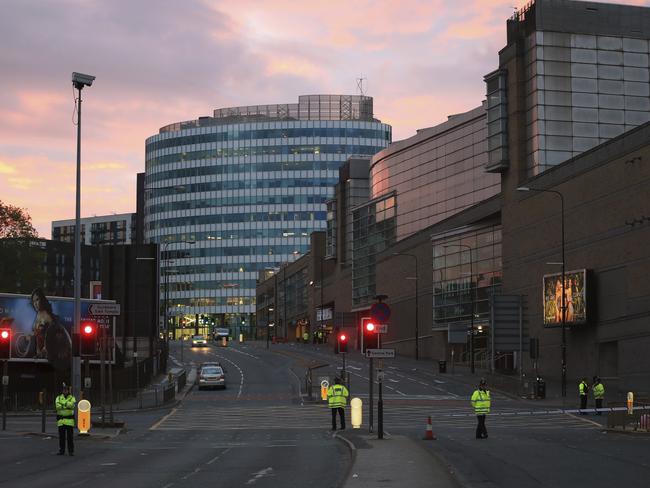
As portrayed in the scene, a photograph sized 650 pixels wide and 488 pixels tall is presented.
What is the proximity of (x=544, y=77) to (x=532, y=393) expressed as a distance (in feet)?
95.9

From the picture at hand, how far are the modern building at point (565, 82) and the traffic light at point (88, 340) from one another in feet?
182

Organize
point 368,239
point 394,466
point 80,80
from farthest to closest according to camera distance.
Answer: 1. point 368,239
2. point 80,80
3. point 394,466

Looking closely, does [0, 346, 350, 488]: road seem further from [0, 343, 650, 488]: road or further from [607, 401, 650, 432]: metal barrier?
[607, 401, 650, 432]: metal barrier

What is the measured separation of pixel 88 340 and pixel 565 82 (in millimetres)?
59555

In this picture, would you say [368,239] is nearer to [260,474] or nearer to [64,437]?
[64,437]

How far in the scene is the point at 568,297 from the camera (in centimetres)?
7475

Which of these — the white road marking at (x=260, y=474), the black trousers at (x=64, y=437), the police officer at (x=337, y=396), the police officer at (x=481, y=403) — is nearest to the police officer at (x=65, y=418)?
the black trousers at (x=64, y=437)

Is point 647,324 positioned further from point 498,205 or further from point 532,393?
point 498,205

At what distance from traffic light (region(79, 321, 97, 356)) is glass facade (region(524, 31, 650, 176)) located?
55451 mm

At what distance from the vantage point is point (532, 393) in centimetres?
6625

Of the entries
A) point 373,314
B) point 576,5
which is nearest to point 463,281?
point 576,5

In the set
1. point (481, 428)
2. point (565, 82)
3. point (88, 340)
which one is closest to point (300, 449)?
point (481, 428)

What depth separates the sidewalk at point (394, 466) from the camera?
Answer: 19.7 m

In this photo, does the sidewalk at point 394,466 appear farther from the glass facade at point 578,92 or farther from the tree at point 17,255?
the tree at point 17,255
